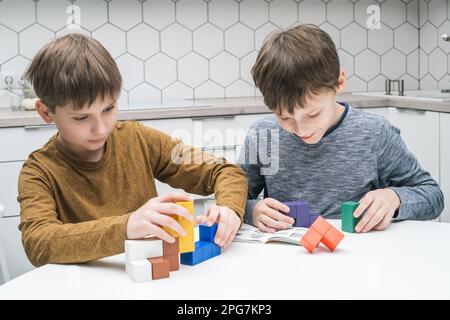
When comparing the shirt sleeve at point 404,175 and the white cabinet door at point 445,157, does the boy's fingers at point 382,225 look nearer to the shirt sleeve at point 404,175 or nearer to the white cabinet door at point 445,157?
the shirt sleeve at point 404,175

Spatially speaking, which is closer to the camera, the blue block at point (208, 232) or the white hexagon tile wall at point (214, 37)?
the blue block at point (208, 232)

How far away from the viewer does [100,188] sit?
1.51 metres

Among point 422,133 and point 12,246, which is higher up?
point 422,133

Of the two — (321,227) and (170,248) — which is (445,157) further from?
(170,248)

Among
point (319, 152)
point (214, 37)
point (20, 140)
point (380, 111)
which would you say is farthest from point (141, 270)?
point (214, 37)

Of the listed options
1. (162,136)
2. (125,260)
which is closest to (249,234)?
(125,260)

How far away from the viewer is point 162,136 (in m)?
1.67

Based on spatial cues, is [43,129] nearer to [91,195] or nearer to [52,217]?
[91,195]

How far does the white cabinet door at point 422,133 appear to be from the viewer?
9.04ft

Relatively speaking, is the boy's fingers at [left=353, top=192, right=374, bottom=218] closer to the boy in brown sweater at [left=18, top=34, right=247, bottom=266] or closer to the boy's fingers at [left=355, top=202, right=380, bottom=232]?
the boy's fingers at [left=355, top=202, right=380, bottom=232]

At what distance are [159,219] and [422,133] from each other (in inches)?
78.3

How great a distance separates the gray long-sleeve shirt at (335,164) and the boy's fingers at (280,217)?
0.24 metres

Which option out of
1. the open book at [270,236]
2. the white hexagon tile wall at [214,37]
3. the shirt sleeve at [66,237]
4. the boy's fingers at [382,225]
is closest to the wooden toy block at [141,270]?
the shirt sleeve at [66,237]

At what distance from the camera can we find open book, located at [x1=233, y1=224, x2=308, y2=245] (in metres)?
1.25
